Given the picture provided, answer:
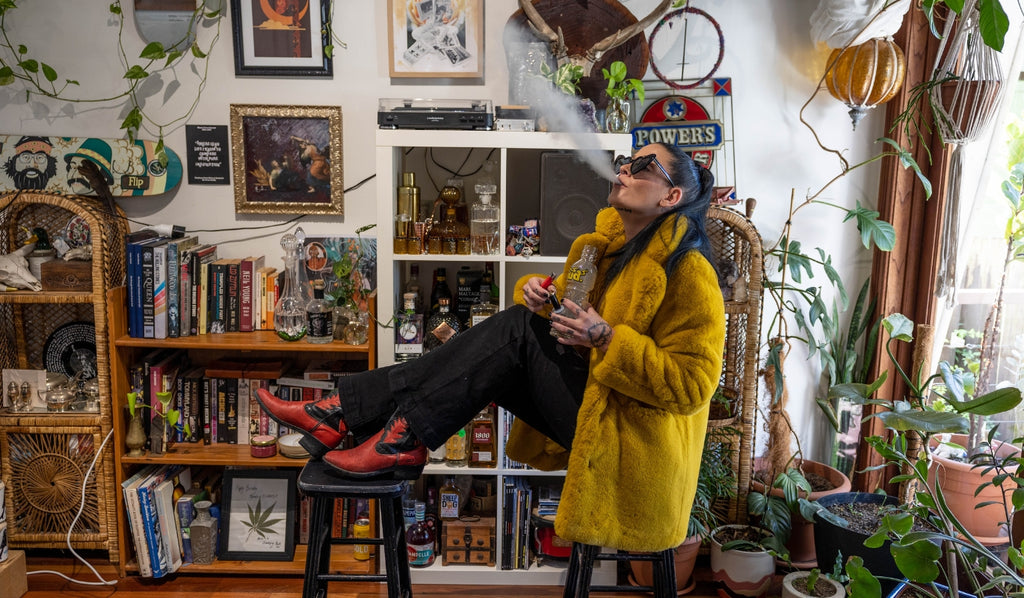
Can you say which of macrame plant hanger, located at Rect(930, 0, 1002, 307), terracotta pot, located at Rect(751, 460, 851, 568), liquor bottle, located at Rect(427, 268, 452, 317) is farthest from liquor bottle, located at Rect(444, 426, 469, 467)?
macrame plant hanger, located at Rect(930, 0, 1002, 307)

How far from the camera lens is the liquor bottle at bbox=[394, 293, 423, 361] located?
8.34ft

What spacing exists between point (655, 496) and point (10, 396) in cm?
211

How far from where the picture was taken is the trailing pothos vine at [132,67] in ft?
8.76

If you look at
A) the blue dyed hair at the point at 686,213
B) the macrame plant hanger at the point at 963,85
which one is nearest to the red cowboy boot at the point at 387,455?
the blue dyed hair at the point at 686,213

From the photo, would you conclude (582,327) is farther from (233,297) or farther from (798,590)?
(233,297)

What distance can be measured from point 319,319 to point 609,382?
126 cm

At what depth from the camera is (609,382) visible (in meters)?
1.58

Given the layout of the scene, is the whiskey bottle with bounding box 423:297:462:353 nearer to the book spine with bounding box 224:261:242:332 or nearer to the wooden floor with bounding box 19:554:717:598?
the book spine with bounding box 224:261:242:332

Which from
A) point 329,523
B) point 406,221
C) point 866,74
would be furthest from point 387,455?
point 866,74

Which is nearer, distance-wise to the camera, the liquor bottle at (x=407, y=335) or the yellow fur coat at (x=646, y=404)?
the yellow fur coat at (x=646, y=404)

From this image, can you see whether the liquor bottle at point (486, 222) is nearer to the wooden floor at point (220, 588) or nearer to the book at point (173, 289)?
the book at point (173, 289)

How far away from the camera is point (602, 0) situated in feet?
8.70

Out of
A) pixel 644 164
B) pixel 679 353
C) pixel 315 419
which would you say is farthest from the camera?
pixel 315 419

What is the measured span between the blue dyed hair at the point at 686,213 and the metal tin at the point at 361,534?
142 centimetres
